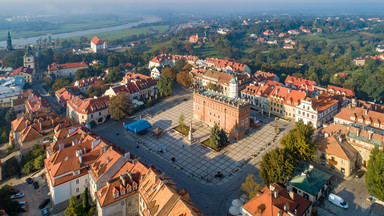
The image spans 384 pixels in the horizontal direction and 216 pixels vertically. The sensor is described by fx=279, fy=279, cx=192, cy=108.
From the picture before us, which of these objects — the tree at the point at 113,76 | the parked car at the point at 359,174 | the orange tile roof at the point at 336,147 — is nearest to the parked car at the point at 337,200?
the orange tile roof at the point at 336,147

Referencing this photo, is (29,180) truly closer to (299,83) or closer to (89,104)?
(89,104)

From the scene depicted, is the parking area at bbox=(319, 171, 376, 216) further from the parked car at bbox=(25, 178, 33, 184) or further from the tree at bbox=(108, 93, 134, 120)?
the tree at bbox=(108, 93, 134, 120)

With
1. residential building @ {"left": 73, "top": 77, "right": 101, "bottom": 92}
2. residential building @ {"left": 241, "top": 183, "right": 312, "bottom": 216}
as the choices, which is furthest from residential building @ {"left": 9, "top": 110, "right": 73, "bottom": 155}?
residential building @ {"left": 241, "top": 183, "right": 312, "bottom": 216}

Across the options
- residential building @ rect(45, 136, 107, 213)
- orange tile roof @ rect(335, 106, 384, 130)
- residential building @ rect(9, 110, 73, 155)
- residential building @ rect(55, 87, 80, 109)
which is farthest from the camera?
residential building @ rect(55, 87, 80, 109)

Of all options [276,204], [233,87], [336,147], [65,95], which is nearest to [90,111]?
[65,95]

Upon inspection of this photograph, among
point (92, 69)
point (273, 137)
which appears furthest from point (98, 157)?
point (92, 69)

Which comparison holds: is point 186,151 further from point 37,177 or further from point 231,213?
point 37,177
